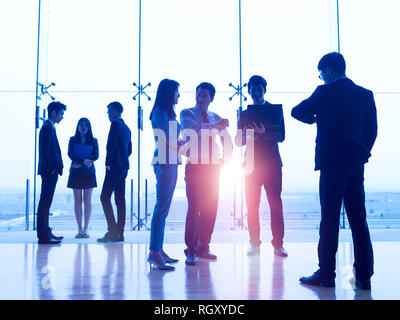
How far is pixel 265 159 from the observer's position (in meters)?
2.62

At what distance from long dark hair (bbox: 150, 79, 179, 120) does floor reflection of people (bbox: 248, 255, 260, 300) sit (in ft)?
3.77

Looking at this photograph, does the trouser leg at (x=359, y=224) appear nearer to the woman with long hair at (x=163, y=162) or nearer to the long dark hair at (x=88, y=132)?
the woman with long hair at (x=163, y=162)

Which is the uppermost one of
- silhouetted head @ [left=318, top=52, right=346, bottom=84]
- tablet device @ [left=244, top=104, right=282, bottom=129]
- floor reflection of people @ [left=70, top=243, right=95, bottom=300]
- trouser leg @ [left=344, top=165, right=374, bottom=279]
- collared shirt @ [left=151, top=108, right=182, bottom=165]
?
silhouetted head @ [left=318, top=52, right=346, bottom=84]

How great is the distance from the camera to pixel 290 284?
5.89ft

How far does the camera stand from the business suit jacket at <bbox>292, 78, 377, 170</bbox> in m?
1.70

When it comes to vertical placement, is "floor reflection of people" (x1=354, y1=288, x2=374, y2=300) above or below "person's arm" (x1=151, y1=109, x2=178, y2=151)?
below

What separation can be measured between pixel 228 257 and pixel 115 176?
1.42 meters

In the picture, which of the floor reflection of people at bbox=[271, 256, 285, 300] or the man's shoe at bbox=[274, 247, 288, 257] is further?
the man's shoe at bbox=[274, 247, 288, 257]

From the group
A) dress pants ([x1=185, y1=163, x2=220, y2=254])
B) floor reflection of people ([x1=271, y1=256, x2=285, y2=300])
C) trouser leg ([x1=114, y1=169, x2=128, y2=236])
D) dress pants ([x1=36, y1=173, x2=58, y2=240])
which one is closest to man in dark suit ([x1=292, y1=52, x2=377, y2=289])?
floor reflection of people ([x1=271, y1=256, x2=285, y2=300])

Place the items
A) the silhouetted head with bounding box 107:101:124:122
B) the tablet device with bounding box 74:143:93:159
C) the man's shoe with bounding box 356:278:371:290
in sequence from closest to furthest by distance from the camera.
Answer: the man's shoe with bounding box 356:278:371:290, the silhouetted head with bounding box 107:101:124:122, the tablet device with bounding box 74:143:93:159

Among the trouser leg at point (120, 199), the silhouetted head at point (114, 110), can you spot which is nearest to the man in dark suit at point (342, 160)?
the trouser leg at point (120, 199)

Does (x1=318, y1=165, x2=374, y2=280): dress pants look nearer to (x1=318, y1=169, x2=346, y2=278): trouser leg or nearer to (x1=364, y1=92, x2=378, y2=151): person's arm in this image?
(x1=318, y1=169, x2=346, y2=278): trouser leg

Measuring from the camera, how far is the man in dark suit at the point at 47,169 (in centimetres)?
311
